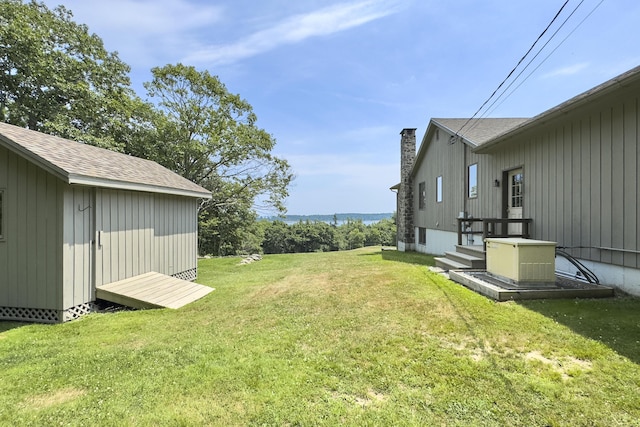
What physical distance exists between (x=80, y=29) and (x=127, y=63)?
2.66 metres

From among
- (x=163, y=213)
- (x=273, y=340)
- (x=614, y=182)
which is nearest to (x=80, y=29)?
(x=163, y=213)

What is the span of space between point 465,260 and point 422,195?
27.7 feet

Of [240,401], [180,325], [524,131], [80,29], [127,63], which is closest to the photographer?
[240,401]

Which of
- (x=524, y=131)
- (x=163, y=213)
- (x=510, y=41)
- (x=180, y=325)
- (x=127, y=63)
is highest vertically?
(x=127, y=63)

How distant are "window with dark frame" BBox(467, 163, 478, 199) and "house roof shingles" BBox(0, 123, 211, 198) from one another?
9142 millimetres

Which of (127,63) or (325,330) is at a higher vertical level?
(127,63)

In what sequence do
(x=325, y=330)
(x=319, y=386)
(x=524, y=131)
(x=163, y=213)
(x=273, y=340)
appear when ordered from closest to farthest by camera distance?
(x=319, y=386) → (x=273, y=340) → (x=325, y=330) → (x=524, y=131) → (x=163, y=213)

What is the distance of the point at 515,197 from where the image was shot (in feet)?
27.9

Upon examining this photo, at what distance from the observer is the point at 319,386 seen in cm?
268

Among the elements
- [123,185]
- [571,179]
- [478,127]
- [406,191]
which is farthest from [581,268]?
[406,191]

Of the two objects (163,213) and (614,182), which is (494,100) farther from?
(163,213)

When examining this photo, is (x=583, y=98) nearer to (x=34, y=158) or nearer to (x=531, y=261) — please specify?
(x=531, y=261)

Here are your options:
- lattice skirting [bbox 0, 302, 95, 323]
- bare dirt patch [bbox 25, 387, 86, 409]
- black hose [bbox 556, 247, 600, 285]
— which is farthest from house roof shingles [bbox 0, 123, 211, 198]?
black hose [bbox 556, 247, 600, 285]

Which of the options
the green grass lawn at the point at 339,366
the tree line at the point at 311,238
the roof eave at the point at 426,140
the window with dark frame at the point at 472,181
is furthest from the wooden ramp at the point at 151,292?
the tree line at the point at 311,238
